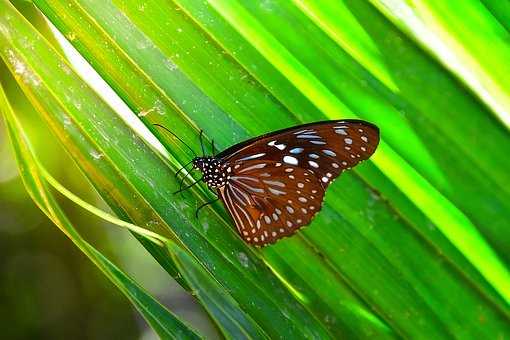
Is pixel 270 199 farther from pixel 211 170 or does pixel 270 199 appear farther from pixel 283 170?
pixel 211 170

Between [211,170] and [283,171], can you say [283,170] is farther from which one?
[211,170]

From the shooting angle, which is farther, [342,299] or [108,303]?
[108,303]

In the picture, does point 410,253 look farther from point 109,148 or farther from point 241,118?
point 109,148

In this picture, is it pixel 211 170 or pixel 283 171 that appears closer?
pixel 211 170

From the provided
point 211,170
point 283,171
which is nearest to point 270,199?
point 283,171

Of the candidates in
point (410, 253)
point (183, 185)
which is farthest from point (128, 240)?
point (410, 253)
